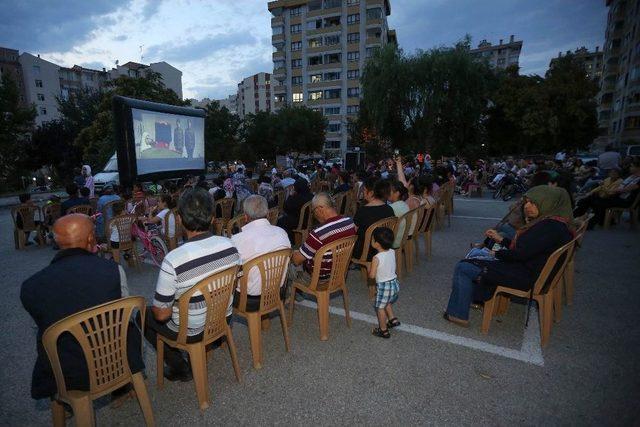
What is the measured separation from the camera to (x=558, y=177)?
20.3 ft

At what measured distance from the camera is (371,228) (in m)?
3.78

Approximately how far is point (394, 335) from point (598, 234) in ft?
20.4

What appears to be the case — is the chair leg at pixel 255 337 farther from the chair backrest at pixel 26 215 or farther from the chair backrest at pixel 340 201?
the chair backrest at pixel 26 215

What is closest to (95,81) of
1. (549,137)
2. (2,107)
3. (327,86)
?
(327,86)

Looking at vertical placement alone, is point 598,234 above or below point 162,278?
below

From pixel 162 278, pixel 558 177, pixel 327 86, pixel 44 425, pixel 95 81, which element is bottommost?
pixel 44 425

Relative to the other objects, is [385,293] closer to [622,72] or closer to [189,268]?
[189,268]

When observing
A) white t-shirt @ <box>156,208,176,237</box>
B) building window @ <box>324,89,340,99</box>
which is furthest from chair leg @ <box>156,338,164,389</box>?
building window @ <box>324,89,340,99</box>

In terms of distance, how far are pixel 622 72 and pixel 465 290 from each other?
57.4m

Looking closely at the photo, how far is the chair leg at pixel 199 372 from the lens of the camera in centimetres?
224

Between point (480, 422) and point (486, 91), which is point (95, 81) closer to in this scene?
point (486, 91)

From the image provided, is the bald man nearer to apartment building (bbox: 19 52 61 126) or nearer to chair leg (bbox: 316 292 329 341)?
chair leg (bbox: 316 292 329 341)

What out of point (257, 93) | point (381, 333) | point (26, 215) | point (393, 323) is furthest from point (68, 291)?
point (257, 93)

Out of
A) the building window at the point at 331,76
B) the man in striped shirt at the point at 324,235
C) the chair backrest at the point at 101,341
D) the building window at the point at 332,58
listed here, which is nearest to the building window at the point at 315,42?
the building window at the point at 332,58
